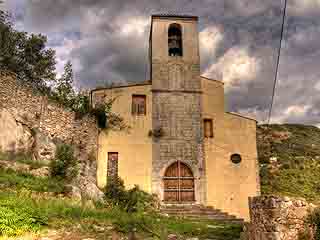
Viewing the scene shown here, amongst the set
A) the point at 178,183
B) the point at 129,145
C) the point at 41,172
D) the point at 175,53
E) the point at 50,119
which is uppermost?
the point at 175,53

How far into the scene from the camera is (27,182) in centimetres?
1051

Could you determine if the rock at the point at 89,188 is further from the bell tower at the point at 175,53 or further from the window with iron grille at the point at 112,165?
the bell tower at the point at 175,53

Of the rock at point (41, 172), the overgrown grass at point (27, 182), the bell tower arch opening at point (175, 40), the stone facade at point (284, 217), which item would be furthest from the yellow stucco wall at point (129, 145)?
the stone facade at point (284, 217)

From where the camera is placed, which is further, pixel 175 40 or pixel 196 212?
pixel 175 40

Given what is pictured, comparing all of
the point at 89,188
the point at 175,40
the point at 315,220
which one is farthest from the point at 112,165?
the point at 315,220

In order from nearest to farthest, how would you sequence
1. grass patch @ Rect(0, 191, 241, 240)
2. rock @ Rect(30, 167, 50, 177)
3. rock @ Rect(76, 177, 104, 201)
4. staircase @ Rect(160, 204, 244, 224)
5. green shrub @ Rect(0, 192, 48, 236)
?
green shrub @ Rect(0, 192, 48, 236)
grass patch @ Rect(0, 191, 241, 240)
rock @ Rect(30, 167, 50, 177)
rock @ Rect(76, 177, 104, 201)
staircase @ Rect(160, 204, 244, 224)

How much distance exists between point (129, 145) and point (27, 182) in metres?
7.73

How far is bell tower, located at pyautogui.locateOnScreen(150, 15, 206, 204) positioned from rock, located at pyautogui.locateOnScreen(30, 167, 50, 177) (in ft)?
20.9

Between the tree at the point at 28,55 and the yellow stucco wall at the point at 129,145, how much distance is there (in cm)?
420

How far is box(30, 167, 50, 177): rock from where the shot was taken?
11.8 meters

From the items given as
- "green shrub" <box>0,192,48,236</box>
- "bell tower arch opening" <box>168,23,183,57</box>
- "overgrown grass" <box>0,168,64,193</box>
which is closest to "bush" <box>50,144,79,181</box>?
"overgrown grass" <box>0,168,64,193</box>

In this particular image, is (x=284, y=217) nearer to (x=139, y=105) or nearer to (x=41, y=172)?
(x=41, y=172)

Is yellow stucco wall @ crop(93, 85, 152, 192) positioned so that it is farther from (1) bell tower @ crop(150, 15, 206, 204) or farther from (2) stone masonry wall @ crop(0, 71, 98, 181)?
(2) stone masonry wall @ crop(0, 71, 98, 181)

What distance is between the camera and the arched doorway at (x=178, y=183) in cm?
1759
